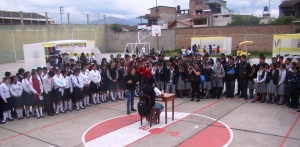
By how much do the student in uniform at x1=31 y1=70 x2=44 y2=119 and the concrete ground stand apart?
361mm

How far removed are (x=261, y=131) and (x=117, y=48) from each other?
4124cm

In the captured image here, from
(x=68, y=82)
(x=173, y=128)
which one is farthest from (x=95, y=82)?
(x=173, y=128)

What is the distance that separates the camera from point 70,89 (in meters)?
10.1

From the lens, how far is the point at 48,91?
31.3ft

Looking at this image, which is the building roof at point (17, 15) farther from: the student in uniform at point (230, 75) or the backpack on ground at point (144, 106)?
the backpack on ground at point (144, 106)

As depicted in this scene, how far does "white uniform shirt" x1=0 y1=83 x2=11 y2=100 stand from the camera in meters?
8.84

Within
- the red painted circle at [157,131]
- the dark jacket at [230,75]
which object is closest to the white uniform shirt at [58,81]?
the red painted circle at [157,131]

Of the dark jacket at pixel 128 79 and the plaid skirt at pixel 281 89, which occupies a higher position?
the dark jacket at pixel 128 79

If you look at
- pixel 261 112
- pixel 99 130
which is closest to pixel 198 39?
pixel 261 112

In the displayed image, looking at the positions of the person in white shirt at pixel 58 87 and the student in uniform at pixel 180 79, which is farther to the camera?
the student in uniform at pixel 180 79

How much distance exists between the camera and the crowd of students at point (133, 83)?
30.5ft

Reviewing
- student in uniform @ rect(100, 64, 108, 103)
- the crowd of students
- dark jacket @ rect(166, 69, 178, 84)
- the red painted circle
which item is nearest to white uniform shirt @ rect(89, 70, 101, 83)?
the crowd of students

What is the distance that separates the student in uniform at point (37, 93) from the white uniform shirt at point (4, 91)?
837 mm

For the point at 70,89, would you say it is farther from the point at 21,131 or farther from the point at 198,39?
the point at 198,39
